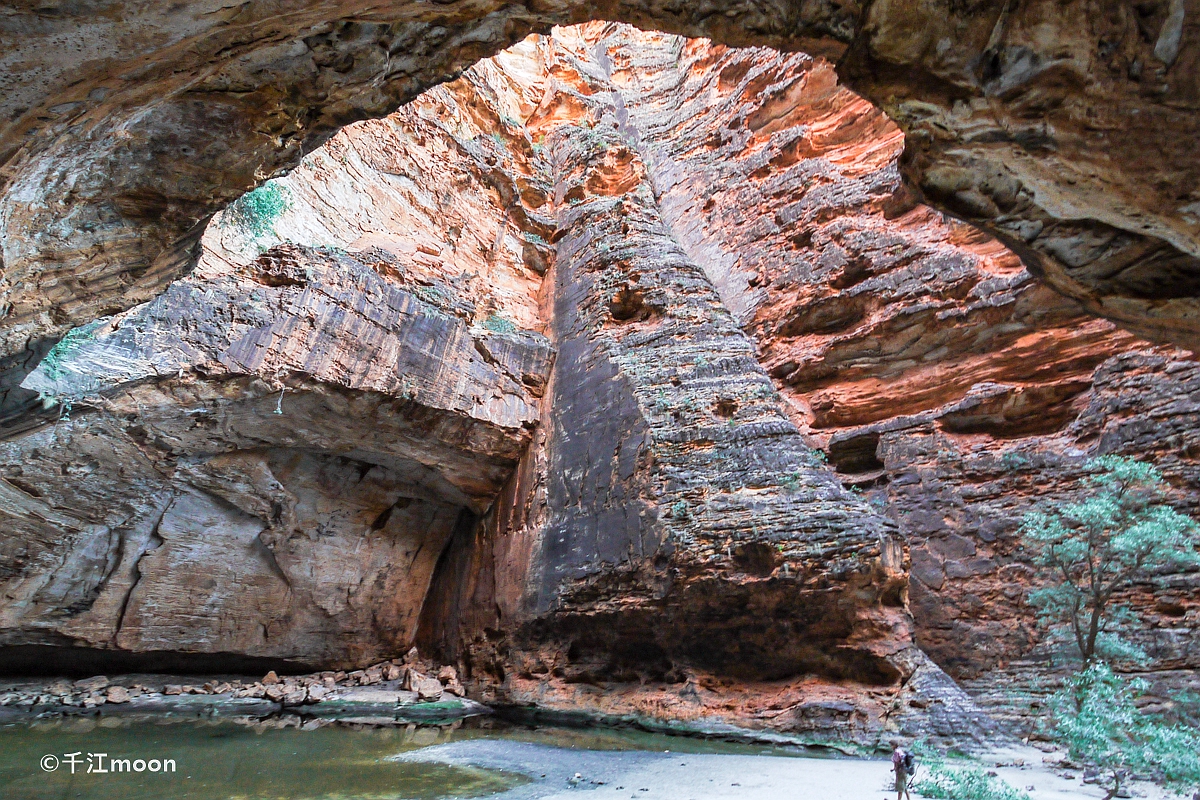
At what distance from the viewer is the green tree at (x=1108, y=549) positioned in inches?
282

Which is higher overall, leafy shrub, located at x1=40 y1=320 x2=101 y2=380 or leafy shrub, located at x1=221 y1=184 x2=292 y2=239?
leafy shrub, located at x1=221 y1=184 x2=292 y2=239

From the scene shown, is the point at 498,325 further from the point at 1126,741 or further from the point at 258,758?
the point at 1126,741

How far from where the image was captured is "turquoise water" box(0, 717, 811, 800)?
18.9 feet

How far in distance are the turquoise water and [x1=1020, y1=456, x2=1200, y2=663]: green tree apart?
4.26m

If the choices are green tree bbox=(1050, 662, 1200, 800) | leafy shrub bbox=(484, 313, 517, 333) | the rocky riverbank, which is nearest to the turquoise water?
the rocky riverbank

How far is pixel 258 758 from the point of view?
7.28 meters

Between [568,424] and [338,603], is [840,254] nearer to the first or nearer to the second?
[568,424]

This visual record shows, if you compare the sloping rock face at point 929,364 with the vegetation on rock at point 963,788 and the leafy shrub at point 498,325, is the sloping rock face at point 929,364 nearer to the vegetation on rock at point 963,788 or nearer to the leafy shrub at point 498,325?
the vegetation on rock at point 963,788

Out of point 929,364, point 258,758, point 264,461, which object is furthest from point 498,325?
point 929,364

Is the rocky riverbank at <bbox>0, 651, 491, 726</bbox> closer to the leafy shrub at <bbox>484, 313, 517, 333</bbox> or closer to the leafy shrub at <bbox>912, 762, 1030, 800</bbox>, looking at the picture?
the leafy shrub at <bbox>484, 313, 517, 333</bbox>

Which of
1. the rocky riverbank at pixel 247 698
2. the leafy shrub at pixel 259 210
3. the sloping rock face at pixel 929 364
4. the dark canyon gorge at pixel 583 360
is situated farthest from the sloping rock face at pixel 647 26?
the rocky riverbank at pixel 247 698

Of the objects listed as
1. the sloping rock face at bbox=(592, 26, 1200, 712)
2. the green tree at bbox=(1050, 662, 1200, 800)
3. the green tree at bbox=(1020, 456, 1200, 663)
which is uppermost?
the sloping rock face at bbox=(592, 26, 1200, 712)

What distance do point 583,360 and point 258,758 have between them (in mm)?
7921

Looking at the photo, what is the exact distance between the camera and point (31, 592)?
993 centimetres
